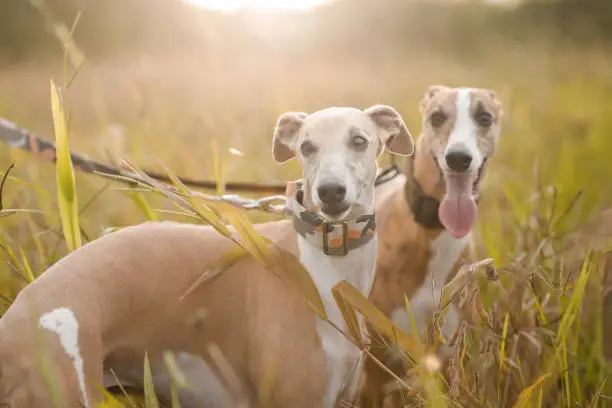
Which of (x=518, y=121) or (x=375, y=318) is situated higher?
(x=375, y=318)

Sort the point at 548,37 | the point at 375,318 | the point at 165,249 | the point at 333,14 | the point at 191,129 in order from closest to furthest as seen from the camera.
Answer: the point at 375,318, the point at 165,249, the point at 191,129, the point at 548,37, the point at 333,14

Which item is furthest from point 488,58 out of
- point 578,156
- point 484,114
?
point 484,114

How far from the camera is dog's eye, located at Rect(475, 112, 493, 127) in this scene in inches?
96.9

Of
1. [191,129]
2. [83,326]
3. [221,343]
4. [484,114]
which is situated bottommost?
[191,129]

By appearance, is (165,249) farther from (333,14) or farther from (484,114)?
(333,14)

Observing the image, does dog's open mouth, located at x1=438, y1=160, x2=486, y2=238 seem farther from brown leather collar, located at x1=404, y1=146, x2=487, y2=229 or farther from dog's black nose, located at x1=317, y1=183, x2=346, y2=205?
dog's black nose, located at x1=317, y1=183, x2=346, y2=205

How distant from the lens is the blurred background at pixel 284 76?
452 centimetres

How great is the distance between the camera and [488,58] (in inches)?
396

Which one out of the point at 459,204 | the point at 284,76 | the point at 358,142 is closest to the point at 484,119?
the point at 459,204

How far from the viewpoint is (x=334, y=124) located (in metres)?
1.88

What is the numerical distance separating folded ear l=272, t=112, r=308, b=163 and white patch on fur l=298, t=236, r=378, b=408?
Answer: 351mm

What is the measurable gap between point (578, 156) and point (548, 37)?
18.5 feet

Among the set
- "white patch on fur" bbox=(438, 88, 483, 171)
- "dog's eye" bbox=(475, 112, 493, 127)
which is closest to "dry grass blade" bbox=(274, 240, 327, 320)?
"white patch on fur" bbox=(438, 88, 483, 171)

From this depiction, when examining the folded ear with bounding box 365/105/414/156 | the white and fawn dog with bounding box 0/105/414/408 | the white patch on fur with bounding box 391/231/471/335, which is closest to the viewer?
the white and fawn dog with bounding box 0/105/414/408
